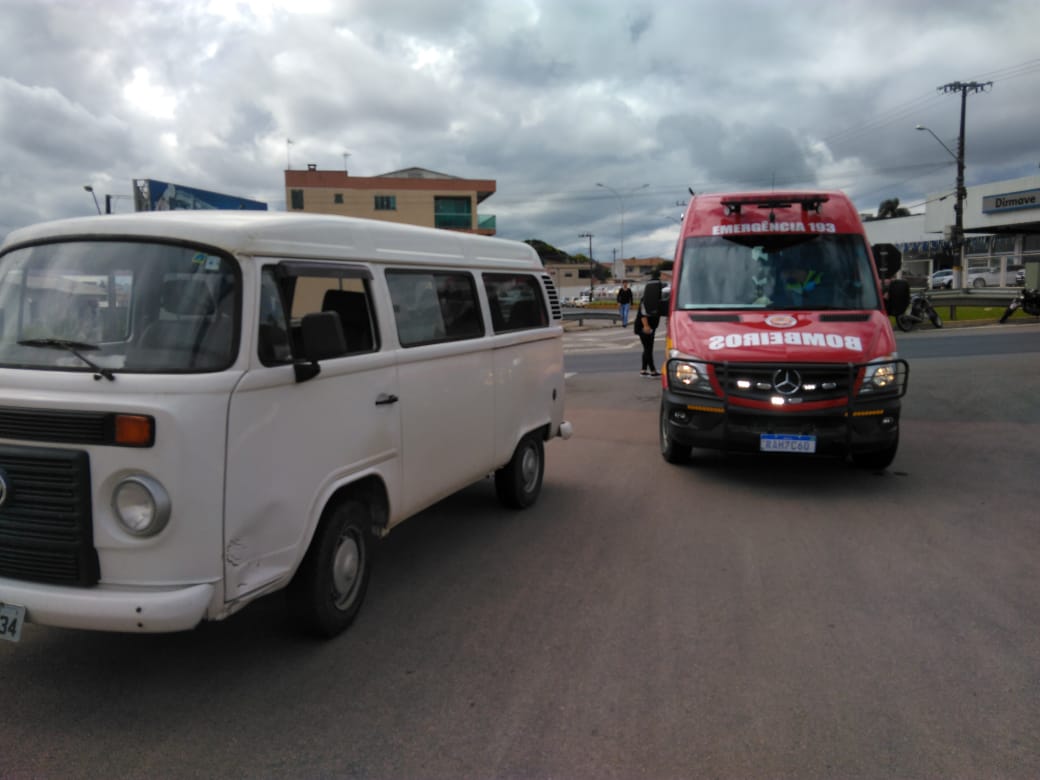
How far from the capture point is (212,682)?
3.73 m

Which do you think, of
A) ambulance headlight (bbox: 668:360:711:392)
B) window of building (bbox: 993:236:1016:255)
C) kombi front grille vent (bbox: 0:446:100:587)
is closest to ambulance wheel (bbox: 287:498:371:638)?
kombi front grille vent (bbox: 0:446:100:587)

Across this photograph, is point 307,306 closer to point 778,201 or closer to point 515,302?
point 515,302

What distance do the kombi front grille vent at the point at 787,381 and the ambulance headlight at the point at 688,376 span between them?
18 centimetres

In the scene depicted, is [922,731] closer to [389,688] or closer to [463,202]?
[389,688]

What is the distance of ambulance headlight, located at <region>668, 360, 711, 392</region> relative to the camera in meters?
7.23

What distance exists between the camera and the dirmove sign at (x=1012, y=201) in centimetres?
4956

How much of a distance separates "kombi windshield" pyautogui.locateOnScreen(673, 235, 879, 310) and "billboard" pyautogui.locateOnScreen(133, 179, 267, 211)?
2031 centimetres

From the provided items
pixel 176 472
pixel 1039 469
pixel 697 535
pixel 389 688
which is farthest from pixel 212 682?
pixel 1039 469

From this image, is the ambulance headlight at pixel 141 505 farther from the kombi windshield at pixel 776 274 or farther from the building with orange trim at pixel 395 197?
the building with orange trim at pixel 395 197

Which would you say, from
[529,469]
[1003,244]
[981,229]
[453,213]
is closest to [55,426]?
[529,469]

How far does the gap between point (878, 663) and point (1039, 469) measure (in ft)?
17.2

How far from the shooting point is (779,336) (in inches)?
283

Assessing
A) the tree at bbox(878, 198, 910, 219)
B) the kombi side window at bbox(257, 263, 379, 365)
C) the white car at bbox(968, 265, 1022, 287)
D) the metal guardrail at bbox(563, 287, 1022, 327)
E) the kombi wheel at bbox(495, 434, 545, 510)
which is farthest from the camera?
the tree at bbox(878, 198, 910, 219)

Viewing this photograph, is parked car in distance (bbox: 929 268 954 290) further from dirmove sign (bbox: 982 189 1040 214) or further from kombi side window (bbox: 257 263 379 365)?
kombi side window (bbox: 257 263 379 365)
